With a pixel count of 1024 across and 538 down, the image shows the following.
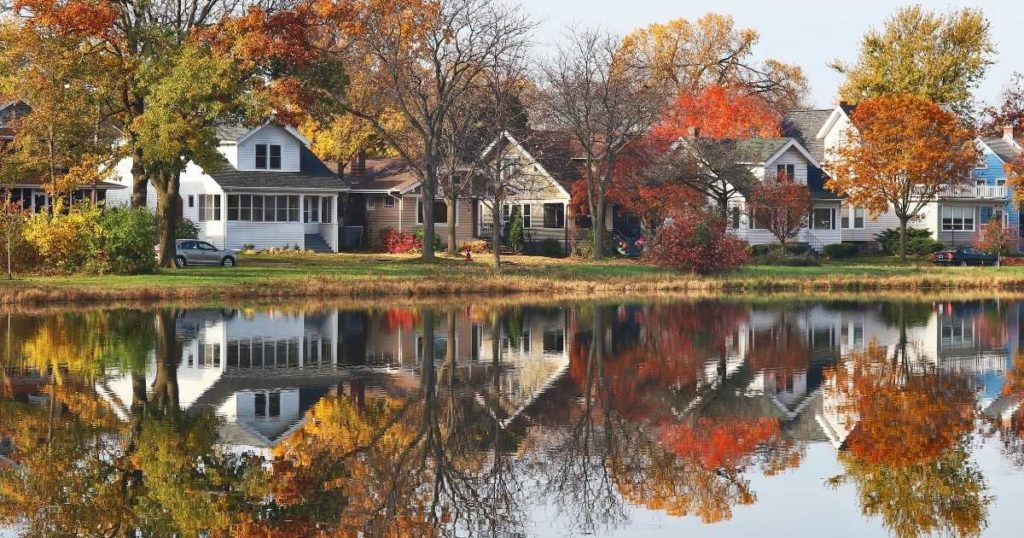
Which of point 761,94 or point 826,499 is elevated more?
point 761,94

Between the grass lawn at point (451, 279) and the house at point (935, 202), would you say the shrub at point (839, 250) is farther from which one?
the grass lawn at point (451, 279)

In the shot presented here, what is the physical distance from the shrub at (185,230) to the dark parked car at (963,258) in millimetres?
41204

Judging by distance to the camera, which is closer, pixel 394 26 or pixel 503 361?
pixel 503 361

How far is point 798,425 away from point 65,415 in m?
12.0

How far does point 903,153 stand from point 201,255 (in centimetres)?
3755

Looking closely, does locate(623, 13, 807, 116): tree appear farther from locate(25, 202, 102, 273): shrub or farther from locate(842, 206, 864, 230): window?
locate(25, 202, 102, 273): shrub

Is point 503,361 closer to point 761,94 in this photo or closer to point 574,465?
point 574,465

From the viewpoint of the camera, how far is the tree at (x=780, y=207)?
7825 centimetres

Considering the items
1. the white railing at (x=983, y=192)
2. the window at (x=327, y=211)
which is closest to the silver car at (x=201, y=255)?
the window at (x=327, y=211)

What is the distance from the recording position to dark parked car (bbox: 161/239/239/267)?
64.6 metres

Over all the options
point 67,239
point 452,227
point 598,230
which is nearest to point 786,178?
point 598,230

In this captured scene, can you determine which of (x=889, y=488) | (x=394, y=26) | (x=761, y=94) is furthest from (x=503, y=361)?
(x=761, y=94)

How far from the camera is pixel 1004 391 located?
27797 mm

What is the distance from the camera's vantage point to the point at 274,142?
76812 mm
